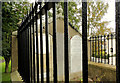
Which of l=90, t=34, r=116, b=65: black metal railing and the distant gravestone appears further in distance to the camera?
l=90, t=34, r=116, b=65: black metal railing

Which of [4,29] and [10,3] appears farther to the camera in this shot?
[10,3]

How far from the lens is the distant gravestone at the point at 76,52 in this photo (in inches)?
142

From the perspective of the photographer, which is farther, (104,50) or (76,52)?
(104,50)

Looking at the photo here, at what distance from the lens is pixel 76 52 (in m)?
3.75

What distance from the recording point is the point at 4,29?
2.95m

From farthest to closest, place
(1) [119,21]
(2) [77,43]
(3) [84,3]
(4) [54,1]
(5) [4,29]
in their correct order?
(2) [77,43]
(5) [4,29]
(4) [54,1]
(3) [84,3]
(1) [119,21]

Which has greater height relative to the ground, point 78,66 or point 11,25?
point 11,25

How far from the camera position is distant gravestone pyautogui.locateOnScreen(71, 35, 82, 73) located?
142 inches

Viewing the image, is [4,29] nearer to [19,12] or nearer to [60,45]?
[19,12]

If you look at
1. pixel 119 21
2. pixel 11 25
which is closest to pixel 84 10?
pixel 119 21

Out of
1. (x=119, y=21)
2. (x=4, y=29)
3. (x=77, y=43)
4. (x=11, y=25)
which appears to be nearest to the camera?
(x=119, y=21)

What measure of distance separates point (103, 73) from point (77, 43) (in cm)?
133

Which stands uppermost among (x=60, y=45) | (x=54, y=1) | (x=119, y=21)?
(x=54, y=1)

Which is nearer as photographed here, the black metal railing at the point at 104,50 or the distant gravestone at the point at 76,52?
the distant gravestone at the point at 76,52
